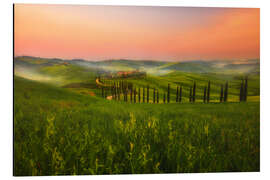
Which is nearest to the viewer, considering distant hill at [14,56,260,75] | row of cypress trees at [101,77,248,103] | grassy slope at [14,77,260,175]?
grassy slope at [14,77,260,175]

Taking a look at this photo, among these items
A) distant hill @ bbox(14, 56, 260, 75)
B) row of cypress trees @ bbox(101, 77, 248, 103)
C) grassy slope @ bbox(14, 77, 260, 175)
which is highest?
distant hill @ bbox(14, 56, 260, 75)

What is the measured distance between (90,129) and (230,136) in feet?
7.02

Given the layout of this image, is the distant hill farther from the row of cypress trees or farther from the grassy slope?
the grassy slope

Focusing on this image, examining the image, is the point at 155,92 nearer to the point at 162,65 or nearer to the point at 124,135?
the point at 162,65

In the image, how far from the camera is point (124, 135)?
256cm

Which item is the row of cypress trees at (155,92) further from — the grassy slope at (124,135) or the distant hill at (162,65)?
the distant hill at (162,65)

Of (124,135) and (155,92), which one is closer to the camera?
(124,135)

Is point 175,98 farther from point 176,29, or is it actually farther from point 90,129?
point 90,129

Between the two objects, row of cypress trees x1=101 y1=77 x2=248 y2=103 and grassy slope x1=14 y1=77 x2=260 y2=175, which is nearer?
grassy slope x1=14 y1=77 x2=260 y2=175

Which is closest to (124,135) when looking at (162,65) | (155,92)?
(155,92)

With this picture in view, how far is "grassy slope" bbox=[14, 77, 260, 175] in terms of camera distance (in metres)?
2.36

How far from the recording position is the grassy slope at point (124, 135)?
2361 mm

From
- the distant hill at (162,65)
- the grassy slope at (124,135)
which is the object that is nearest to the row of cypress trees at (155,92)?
the grassy slope at (124,135)

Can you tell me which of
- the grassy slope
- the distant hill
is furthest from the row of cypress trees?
the distant hill
